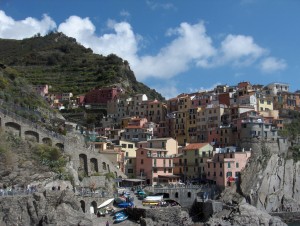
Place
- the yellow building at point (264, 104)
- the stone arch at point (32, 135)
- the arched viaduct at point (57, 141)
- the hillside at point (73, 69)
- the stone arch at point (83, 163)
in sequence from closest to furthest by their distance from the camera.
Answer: the arched viaduct at point (57, 141) < the stone arch at point (32, 135) < the stone arch at point (83, 163) < the yellow building at point (264, 104) < the hillside at point (73, 69)

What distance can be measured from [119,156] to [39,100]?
14682 mm

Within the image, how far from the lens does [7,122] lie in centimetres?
5766

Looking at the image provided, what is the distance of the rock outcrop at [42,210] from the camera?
45156mm

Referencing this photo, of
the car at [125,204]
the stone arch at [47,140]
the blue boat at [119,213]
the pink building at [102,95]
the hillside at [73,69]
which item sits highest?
the hillside at [73,69]

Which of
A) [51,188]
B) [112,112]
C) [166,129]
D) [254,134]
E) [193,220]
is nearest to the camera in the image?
[51,188]

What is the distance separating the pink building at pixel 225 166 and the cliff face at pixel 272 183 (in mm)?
1164

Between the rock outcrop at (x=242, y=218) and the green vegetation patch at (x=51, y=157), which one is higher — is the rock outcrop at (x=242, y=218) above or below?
below

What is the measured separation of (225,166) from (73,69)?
2600 inches

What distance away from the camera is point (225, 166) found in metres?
A: 71.8

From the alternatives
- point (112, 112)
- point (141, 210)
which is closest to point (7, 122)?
point (141, 210)

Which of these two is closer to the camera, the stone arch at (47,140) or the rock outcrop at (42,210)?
the rock outcrop at (42,210)

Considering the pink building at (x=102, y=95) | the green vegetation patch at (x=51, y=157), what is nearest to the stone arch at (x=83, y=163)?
the green vegetation patch at (x=51, y=157)

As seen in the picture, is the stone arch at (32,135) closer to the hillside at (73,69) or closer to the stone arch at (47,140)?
the stone arch at (47,140)

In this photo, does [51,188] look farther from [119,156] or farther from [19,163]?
[119,156]
